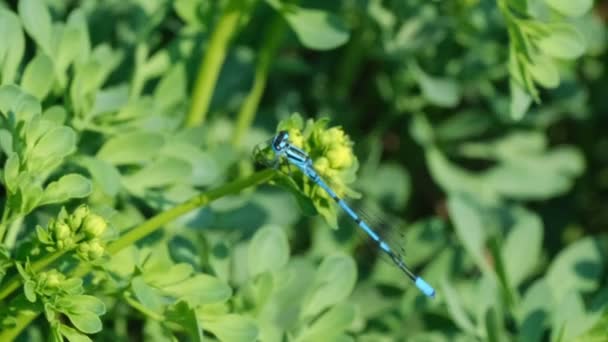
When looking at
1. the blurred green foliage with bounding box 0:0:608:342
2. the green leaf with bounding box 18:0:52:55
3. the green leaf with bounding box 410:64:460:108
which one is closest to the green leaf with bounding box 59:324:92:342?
the blurred green foliage with bounding box 0:0:608:342

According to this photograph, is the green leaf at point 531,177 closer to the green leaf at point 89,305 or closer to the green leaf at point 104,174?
the green leaf at point 104,174

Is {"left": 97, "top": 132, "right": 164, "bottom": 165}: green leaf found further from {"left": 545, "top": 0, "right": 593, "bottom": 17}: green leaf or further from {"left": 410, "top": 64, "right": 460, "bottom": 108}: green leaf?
{"left": 410, "top": 64, "right": 460, "bottom": 108}: green leaf

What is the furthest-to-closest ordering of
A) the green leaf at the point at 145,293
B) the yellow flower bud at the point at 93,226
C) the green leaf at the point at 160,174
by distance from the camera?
1. the green leaf at the point at 160,174
2. the green leaf at the point at 145,293
3. the yellow flower bud at the point at 93,226

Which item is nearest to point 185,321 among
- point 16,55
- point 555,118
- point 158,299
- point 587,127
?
point 158,299

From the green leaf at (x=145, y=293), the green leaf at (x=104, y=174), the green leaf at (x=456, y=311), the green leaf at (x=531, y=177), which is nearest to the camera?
the green leaf at (x=145, y=293)

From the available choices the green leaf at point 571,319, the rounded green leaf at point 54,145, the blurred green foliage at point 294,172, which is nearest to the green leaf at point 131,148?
the blurred green foliage at point 294,172

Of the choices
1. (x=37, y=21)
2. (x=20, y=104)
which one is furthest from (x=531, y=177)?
(x=20, y=104)

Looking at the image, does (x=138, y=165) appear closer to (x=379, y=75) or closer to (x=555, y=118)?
(x=379, y=75)
